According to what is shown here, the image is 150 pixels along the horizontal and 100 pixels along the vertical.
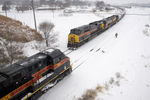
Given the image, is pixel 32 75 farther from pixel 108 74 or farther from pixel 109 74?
pixel 109 74

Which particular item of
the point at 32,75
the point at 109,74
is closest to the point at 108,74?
the point at 109,74

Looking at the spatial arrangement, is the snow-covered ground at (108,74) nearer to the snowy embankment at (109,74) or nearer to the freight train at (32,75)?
the snowy embankment at (109,74)

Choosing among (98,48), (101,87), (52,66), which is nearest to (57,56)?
(52,66)

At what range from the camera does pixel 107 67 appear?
52.1ft

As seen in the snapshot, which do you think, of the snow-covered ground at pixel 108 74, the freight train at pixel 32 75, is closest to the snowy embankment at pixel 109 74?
the snow-covered ground at pixel 108 74

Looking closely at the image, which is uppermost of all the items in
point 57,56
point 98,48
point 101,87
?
point 57,56

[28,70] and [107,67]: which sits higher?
[28,70]

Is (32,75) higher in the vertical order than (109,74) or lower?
higher

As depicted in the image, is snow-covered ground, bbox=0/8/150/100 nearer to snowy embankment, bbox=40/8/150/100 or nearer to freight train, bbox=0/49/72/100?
snowy embankment, bbox=40/8/150/100

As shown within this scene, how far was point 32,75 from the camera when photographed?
32.0 feet

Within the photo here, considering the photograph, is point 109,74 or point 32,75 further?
point 109,74

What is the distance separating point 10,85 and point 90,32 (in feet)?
67.3

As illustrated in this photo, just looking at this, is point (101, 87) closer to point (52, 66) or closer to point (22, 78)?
point (52, 66)

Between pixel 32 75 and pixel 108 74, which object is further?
pixel 108 74
